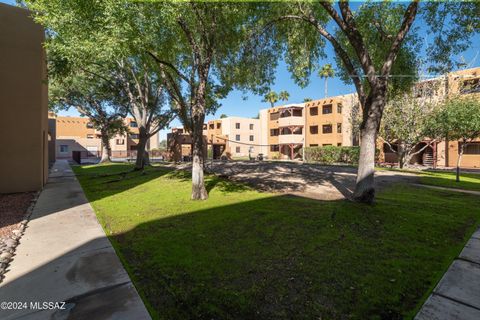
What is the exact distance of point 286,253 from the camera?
4.99 metres

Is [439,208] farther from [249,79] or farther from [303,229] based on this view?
[249,79]

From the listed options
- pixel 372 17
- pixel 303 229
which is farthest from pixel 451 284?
pixel 372 17

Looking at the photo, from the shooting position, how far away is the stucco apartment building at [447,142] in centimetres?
2112

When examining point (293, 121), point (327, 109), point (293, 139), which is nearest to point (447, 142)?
point (327, 109)

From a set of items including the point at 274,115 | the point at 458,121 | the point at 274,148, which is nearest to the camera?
the point at 458,121

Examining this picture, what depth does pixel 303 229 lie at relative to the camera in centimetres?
623

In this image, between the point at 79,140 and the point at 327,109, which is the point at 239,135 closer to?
the point at 327,109

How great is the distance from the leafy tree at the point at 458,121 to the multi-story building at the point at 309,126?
12.2 m

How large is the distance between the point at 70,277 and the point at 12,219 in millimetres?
4932

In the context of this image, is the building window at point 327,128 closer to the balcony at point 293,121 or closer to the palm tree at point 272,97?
the balcony at point 293,121

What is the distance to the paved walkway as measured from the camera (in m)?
3.24

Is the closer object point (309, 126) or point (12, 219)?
point (12, 219)

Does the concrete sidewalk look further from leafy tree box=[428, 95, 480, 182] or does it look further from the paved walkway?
leafy tree box=[428, 95, 480, 182]

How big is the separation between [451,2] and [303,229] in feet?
30.6
